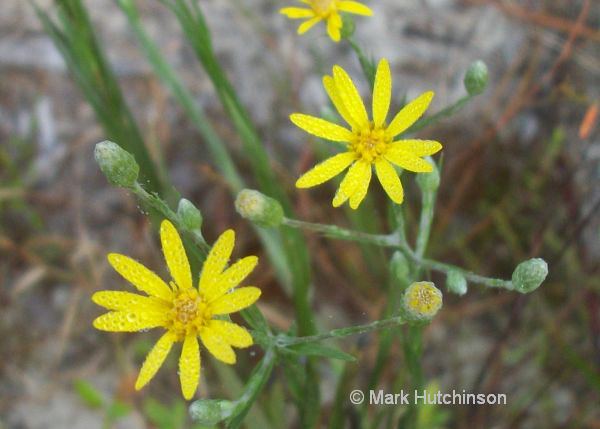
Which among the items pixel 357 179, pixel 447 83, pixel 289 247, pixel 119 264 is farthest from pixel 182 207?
pixel 447 83

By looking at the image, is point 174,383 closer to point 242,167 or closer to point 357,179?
point 242,167

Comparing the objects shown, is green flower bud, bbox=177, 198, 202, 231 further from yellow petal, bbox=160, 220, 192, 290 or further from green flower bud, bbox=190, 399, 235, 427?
green flower bud, bbox=190, 399, 235, 427

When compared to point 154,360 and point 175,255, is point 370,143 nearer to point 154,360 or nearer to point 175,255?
point 175,255

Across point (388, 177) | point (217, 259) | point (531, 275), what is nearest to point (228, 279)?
point (217, 259)

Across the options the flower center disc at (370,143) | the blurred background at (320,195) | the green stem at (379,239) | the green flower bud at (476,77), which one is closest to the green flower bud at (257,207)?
the green stem at (379,239)

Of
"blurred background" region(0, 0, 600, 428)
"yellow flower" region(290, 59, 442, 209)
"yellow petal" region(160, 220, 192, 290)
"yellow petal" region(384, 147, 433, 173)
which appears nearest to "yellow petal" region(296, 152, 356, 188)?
"yellow flower" region(290, 59, 442, 209)

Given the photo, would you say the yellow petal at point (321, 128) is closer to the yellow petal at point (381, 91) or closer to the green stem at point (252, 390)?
the yellow petal at point (381, 91)
